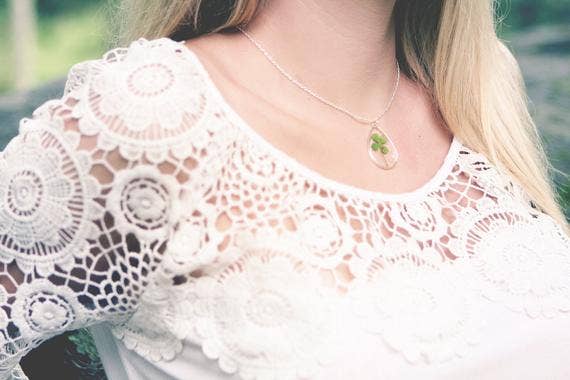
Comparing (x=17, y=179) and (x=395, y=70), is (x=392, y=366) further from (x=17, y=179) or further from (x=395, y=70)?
(x=395, y=70)

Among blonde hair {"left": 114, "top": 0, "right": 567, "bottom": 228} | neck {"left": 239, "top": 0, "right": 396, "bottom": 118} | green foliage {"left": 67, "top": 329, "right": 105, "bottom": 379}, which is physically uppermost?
neck {"left": 239, "top": 0, "right": 396, "bottom": 118}

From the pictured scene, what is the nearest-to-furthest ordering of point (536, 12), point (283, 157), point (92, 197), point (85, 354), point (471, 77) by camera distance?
1. point (92, 197)
2. point (283, 157)
3. point (85, 354)
4. point (471, 77)
5. point (536, 12)

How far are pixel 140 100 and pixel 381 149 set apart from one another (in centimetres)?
46

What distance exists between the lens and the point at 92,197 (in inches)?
46.4

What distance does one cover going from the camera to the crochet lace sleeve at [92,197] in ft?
3.87

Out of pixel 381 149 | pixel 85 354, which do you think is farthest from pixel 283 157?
pixel 85 354

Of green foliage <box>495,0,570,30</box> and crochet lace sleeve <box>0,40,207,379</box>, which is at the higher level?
crochet lace sleeve <box>0,40,207,379</box>

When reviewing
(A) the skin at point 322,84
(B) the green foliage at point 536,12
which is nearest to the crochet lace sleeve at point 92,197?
(A) the skin at point 322,84

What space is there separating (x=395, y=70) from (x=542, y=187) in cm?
34

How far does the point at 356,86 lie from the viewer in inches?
59.7

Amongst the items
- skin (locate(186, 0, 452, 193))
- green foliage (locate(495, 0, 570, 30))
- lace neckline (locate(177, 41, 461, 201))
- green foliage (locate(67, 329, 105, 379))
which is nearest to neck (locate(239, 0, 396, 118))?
skin (locate(186, 0, 452, 193))

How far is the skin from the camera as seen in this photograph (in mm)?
1339

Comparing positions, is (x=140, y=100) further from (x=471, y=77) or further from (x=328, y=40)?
(x=471, y=77)

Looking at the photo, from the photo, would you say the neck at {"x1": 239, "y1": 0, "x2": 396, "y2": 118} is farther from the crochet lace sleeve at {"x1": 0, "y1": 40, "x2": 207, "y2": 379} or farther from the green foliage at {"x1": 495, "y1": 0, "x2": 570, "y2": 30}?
the green foliage at {"x1": 495, "y1": 0, "x2": 570, "y2": 30}
